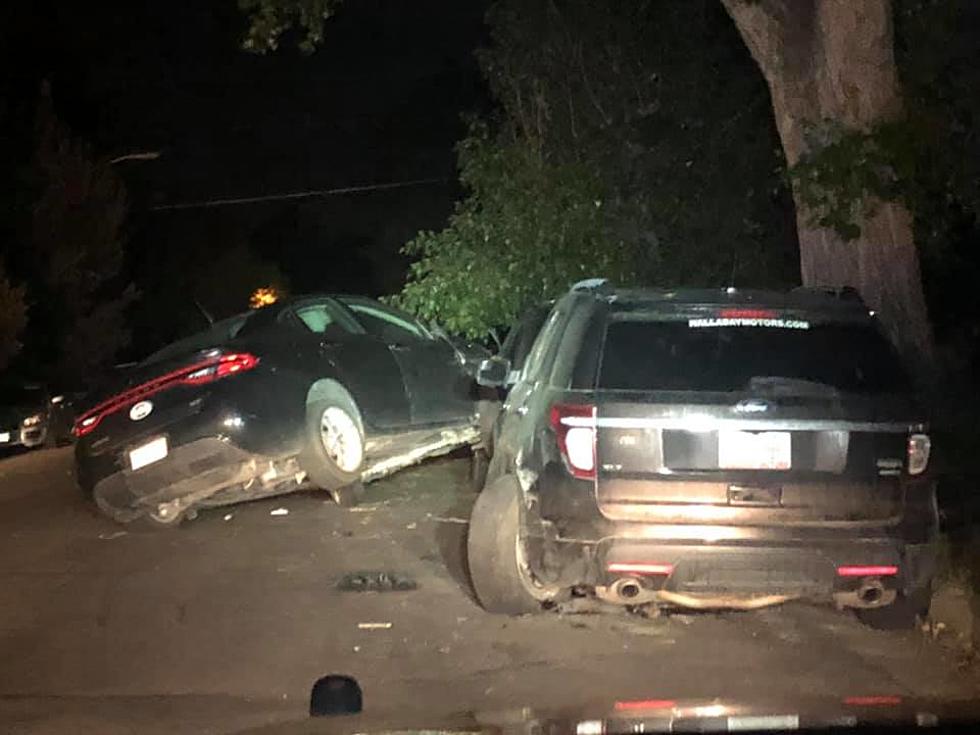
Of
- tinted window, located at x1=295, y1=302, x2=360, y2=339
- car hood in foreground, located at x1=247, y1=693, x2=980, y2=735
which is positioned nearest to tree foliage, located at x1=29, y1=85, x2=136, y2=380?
tinted window, located at x1=295, y1=302, x2=360, y2=339

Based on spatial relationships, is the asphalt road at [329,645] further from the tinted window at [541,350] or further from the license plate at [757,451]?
the tinted window at [541,350]

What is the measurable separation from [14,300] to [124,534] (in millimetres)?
20174

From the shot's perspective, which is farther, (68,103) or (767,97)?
(68,103)

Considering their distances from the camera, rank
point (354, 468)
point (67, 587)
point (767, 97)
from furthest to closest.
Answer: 1. point (767, 97)
2. point (354, 468)
3. point (67, 587)

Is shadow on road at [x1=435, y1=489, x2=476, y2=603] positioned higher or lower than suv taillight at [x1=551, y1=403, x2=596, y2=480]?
lower

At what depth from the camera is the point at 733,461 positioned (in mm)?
7559

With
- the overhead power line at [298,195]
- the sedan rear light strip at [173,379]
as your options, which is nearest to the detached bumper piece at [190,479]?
the sedan rear light strip at [173,379]

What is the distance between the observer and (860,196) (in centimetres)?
1214

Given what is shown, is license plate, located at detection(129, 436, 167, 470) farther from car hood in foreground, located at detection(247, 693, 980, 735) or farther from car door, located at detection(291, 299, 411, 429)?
car hood in foreground, located at detection(247, 693, 980, 735)

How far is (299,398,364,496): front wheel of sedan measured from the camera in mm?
11461

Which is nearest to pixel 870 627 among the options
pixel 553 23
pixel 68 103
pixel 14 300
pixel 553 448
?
pixel 553 448

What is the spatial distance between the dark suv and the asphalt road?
37 centimetres

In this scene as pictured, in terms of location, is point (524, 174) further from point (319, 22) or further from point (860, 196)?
point (860, 196)

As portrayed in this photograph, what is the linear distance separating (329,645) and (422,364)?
5445mm
